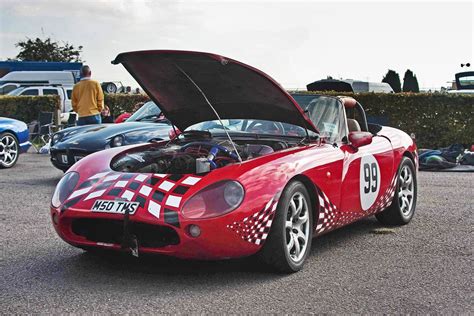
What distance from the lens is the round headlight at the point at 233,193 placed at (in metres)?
4.74

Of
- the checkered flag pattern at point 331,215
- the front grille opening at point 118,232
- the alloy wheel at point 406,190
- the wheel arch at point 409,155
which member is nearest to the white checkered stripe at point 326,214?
the checkered flag pattern at point 331,215

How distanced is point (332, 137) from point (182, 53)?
1609mm

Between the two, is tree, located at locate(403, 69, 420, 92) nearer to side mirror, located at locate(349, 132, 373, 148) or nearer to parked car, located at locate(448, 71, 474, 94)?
parked car, located at locate(448, 71, 474, 94)

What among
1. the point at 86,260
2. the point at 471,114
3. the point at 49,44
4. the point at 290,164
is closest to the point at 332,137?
the point at 290,164

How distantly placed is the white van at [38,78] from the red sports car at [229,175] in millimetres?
25396

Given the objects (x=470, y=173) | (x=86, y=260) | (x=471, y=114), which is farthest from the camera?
(x=471, y=114)

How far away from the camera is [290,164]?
5195 millimetres

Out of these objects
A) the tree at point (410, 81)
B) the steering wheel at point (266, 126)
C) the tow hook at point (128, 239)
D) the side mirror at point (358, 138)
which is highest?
the steering wheel at point (266, 126)

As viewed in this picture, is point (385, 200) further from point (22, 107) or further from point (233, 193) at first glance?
point (22, 107)

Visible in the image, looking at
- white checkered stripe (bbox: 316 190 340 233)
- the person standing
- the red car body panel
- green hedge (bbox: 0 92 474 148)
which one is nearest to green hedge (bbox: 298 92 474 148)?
green hedge (bbox: 0 92 474 148)

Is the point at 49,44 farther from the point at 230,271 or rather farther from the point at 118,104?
the point at 230,271

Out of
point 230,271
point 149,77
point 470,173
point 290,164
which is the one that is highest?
point 149,77

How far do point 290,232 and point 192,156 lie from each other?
0.98m

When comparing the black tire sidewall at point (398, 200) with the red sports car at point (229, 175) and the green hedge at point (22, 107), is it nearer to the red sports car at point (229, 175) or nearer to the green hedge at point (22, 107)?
the red sports car at point (229, 175)
